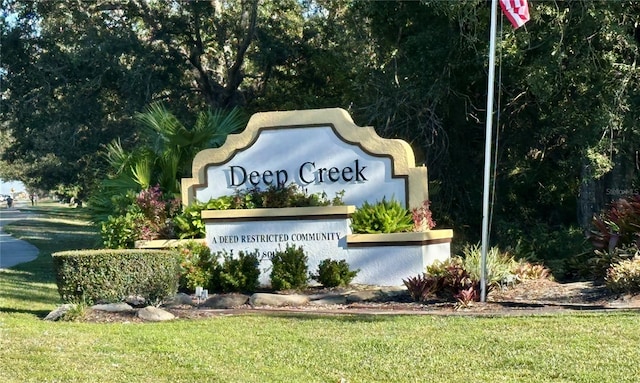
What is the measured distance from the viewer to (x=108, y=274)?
11.3 metres

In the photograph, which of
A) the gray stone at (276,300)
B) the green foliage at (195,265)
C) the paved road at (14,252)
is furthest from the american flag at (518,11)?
the paved road at (14,252)

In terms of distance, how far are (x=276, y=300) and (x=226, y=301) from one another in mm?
A: 754

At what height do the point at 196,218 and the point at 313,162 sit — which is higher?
the point at 313,162

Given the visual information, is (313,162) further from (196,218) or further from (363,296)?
(363,296)

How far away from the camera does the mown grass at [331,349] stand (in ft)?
24.1

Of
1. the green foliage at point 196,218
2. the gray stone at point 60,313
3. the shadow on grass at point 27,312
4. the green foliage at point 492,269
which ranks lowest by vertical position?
the shadow on grass at point 27,312

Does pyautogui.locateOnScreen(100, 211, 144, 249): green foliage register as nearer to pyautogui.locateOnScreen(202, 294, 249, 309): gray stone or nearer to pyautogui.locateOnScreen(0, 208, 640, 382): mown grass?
pyautogui.locateOnScreen(202, 294, 249, 309): gray stone

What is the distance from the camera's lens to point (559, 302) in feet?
38.2

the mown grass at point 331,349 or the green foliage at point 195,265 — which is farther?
the green foliage at point 195,265

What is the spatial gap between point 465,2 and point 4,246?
2230 cm

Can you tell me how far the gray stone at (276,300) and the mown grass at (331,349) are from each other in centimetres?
177

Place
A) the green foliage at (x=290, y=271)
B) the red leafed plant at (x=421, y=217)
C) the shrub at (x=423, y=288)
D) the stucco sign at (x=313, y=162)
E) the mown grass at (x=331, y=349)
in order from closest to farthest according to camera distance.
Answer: the mown grass at (x=331, y=349)
the shrub at (x=423, y=288)
the green foliage at (x=290, y=271)
the red leafed plant at (x=421, y=217)
the stucco sign at (x=313, y=162)

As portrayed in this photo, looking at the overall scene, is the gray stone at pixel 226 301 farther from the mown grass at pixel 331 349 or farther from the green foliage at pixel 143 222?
the green foliage at pixel 143 222

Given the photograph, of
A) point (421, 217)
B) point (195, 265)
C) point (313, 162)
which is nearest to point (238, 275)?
point (195, 265)
